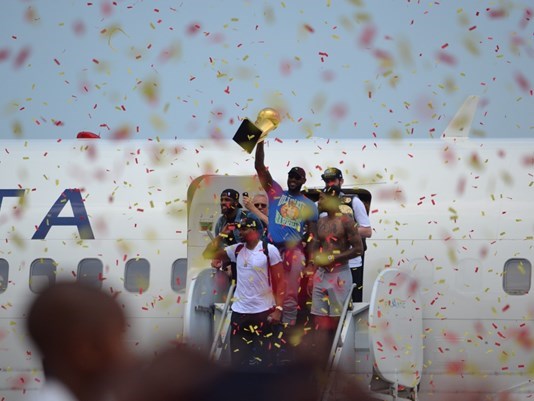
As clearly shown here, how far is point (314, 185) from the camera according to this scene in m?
12.7

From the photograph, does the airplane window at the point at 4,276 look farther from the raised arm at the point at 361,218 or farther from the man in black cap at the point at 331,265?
the raised arm at the point at 361,218

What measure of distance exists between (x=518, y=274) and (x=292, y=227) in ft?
9.49

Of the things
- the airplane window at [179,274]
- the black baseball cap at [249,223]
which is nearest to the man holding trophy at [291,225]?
the black baseball cap at [249,223]

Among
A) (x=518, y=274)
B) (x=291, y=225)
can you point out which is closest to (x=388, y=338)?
(x=291, y=225)

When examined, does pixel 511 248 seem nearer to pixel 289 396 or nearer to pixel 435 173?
pixel 435 173

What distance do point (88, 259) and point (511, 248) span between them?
5.00 m

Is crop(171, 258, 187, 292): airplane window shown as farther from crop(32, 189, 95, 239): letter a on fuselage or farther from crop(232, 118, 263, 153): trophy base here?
crop(232, 118, 263, 153): trophy base

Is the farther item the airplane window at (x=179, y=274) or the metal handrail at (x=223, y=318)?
the airplane window at (x=179, y=274)

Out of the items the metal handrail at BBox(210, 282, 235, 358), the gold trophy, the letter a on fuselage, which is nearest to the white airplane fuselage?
the letter a on fuselage

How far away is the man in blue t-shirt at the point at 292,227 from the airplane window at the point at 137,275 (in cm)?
191

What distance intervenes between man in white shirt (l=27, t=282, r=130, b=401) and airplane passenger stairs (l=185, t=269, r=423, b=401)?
721 cm

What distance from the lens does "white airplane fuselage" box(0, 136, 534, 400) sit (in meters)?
12.3

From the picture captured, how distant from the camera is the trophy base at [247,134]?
1076cm

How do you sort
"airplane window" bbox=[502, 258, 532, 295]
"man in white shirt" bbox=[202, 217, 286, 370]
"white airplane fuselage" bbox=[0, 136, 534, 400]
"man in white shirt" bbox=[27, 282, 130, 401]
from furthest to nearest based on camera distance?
"airplane window" bbox=[502, 258, 532, 295] < "white airplane fuselage" bbox=[0, 136, 534, 400] < "man in white shirt" bbox=[202, 217, 286, 370] < "man in white shirt" bbox=[27, 282, 130, 401]
